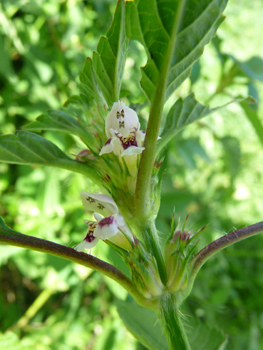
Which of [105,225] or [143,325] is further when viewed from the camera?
[143,325]

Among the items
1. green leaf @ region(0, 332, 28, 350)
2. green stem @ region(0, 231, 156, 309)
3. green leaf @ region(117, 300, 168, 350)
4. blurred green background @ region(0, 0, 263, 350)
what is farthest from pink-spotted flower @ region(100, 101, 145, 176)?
green leaf @ region(0, 332, 28, 350)

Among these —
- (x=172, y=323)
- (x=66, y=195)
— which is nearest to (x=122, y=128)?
(x=172, y=323)

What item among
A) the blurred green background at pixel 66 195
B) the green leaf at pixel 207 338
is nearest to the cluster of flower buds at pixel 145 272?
the green leaf at pixel 207 338

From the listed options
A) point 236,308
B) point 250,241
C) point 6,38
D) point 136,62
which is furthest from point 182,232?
point 250,241

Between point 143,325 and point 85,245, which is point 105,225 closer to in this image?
point 85,245

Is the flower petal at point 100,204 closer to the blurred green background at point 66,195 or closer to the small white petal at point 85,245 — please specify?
the small white petal at point 85,245

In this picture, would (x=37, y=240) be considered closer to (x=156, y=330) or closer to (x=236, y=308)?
(x=156, y=330)
